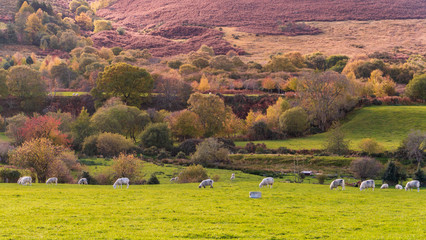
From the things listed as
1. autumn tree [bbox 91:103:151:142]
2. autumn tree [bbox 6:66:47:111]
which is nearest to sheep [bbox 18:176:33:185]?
autumn tree [bbox 91:103:151:142]

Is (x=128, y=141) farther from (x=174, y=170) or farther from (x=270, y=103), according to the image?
(x=270, y=103)

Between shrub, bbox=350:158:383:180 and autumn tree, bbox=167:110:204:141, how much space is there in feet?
113

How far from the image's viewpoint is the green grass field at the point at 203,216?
1689 cm

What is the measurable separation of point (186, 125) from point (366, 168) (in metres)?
36.7

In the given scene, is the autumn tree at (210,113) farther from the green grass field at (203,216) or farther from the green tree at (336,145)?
the green grass field at (203,216)

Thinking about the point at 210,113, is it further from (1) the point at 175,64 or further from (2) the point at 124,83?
(1) the point at 175,64

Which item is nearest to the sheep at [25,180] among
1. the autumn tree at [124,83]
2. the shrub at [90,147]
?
the shrub at [90,147]

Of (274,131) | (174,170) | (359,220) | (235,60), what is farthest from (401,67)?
(359,220)

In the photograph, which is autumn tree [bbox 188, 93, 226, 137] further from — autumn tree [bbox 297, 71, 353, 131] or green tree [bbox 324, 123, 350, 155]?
green tree [bbox 324, 123, 350, 155]

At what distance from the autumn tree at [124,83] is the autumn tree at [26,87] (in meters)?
13.4

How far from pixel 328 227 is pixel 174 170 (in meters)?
38.8

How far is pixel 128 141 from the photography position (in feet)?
236

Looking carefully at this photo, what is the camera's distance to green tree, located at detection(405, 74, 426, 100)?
309 ft

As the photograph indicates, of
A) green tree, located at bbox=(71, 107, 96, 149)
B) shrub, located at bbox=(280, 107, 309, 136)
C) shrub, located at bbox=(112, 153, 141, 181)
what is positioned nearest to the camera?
shrub, located at bbox=(112, 153, 141, 181)
